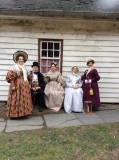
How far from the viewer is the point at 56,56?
7148mm

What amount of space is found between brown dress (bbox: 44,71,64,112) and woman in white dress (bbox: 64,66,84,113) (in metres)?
0.19

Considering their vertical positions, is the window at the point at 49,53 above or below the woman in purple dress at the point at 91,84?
above

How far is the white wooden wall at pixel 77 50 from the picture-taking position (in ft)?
22.7

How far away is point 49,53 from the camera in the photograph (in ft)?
23.4

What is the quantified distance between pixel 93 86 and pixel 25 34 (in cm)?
264

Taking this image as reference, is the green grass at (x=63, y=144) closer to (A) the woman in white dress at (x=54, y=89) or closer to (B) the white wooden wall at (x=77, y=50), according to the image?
(A) the woman in white dress at (x=54, y=89)

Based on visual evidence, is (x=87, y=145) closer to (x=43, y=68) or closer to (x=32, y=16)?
(x=43, y=68)

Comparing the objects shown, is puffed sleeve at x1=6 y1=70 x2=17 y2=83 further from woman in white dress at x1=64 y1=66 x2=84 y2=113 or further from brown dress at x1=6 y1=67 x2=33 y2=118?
woman in white dress at x1=64 y1=66 x2=84 y2=113

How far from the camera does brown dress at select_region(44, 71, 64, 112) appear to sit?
6516 millimetres

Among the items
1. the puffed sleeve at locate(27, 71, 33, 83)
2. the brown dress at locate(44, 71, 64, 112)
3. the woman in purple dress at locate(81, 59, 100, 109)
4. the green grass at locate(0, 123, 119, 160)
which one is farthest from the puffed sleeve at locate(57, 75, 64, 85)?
the green grass at locate(0, 123, 119, 160)

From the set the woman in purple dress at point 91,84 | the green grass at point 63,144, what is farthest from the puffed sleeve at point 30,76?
the green grass at point 63,144

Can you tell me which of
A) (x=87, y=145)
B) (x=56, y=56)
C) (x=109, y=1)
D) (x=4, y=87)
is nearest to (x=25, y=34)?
(x=56, y=56)

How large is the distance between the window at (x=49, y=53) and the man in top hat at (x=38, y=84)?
0.59m

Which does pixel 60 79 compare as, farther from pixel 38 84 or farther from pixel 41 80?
pixel 38 84
